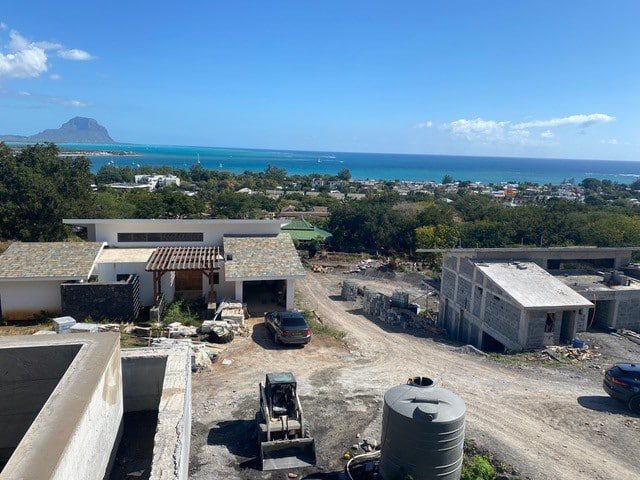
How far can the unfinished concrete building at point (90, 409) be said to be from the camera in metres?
6.49

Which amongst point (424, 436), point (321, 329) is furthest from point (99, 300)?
point (424, 436)

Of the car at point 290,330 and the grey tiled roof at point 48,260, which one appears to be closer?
the car at point 290,330

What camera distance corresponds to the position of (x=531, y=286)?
865 inches

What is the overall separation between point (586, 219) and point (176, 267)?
46849 millimetres

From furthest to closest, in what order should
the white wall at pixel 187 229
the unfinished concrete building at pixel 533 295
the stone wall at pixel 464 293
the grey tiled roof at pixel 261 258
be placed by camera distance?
1. the stone wall at pixel 464 293
2. the white wall at pixel 187 229
3. the grey tiled roof at pixel 261 258
4. the unfinished concrete building at pixel 533 295

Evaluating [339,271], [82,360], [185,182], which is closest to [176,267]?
[82,360]

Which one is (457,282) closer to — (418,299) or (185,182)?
(418,299)

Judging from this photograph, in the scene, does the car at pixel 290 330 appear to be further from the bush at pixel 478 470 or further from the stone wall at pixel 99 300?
the bush at pixel 478 470

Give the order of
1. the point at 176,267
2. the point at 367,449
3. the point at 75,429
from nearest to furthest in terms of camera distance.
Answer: the point at 75,429
the point at 367,449
the point at 176,267

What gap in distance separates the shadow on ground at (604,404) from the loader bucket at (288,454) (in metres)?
8.79

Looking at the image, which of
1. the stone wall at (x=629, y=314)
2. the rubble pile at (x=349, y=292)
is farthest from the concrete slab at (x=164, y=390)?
the stone wall at (x=629, y=314)

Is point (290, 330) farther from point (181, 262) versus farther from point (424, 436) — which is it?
point (424, 436)

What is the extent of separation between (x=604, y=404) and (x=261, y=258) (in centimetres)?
1491

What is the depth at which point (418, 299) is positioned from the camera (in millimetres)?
33344
